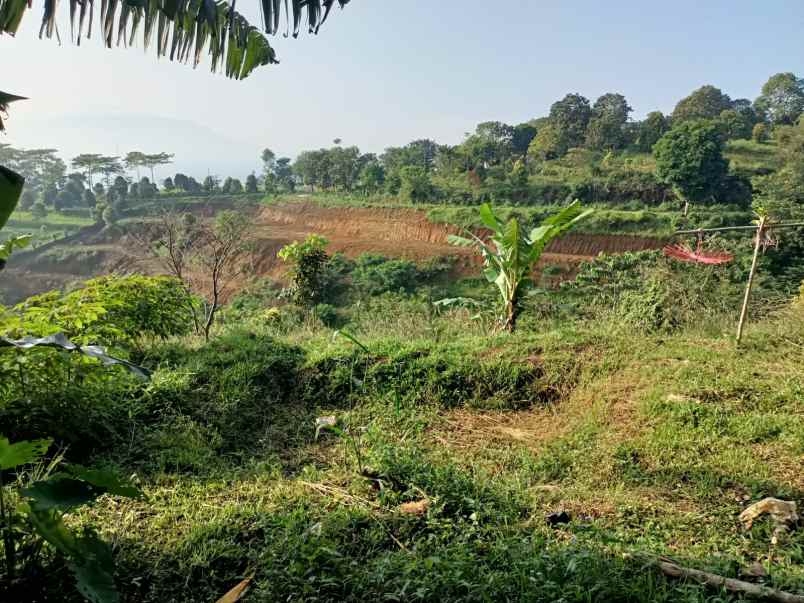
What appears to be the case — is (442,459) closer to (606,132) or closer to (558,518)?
(558,518)

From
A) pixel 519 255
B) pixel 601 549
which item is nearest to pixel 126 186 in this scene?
pixel 519 255

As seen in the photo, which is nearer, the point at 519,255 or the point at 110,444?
the point at 110,444

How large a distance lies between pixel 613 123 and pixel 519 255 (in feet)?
121

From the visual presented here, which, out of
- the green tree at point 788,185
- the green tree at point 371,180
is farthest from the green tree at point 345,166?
the green tree at point 788,185

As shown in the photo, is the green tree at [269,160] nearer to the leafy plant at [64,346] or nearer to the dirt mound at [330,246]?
the dirt mound at [330,246]

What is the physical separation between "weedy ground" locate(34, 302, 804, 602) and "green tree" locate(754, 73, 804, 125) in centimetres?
4798

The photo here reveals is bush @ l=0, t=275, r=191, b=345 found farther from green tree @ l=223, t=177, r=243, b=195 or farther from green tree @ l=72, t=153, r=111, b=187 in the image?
green tree @ l=72, t=153, r=111, b=187

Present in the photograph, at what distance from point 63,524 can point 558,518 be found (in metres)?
2.08

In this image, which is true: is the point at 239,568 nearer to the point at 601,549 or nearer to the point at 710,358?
the point at 601,549

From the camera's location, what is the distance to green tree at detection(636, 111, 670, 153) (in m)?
35.8

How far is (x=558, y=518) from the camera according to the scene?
242cm

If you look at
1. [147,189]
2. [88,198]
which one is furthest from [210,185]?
[88,198]

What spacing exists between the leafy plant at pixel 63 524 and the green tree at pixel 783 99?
5260cm

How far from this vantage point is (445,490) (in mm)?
2549
